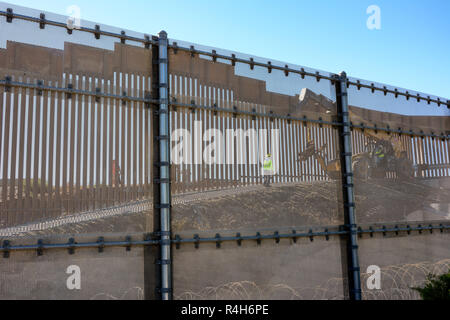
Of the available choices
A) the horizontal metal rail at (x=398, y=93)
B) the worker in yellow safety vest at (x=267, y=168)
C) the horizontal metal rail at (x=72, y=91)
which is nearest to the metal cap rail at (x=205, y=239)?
the worker in yellow safety vest at (x=267, y=168)

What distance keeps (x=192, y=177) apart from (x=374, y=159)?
10.4 ft

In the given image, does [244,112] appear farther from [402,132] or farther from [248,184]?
[402,132]

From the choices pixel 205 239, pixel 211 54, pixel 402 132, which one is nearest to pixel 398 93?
pixel 402 132

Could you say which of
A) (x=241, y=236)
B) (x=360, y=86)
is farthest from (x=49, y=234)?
(x=360, y=86)

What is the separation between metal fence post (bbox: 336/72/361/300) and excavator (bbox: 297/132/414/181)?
0.14 metres

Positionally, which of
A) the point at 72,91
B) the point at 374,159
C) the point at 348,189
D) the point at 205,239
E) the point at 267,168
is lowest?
the point at 205,239

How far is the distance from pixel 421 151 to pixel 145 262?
5103 millimetres

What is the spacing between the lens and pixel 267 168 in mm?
5410

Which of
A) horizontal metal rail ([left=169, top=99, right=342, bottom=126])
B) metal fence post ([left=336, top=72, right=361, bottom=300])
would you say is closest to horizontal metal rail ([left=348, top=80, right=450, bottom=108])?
metal fence post ([left=336, top=72, right=361, bottom=300])

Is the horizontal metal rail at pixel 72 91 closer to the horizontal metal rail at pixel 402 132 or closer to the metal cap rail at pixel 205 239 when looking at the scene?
the metal cap rail at pixel 205 239

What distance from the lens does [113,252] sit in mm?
4316

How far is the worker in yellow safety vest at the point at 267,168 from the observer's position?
A: 5379mm

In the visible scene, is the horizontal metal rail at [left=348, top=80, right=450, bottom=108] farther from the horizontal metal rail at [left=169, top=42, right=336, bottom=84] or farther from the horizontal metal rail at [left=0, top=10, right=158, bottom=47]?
the horizontal metal rail at [left=0, top=10, right=158, bottom=47]

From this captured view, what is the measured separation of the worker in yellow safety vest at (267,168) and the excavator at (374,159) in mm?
505
